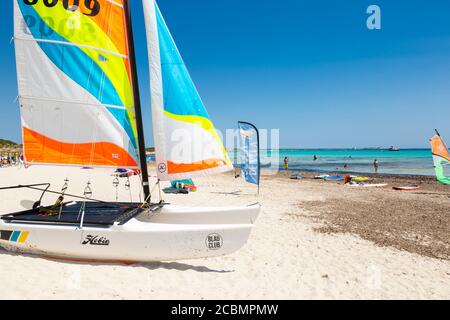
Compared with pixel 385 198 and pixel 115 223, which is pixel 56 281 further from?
pixel 385 198

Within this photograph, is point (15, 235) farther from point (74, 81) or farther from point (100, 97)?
point (74, 81)

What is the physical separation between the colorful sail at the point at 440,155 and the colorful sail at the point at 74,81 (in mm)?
20892

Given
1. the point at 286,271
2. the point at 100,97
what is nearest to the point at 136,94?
the point at 100,97

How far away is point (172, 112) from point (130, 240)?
310cm

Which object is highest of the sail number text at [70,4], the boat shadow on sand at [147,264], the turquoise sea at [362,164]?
the sail number text at [70,4]

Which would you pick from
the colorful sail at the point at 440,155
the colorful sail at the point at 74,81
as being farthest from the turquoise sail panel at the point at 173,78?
the colorful sail at the point at 440,155

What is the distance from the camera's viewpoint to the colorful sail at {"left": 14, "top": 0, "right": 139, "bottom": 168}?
679 centimetres

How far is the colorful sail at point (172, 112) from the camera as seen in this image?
6898mm

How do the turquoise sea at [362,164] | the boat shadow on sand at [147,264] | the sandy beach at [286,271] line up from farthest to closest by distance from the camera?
1. the turquoise sea at [362,164]
2. the boat shadow on sand at [147,264]
3. the sandy beach at [286,271]

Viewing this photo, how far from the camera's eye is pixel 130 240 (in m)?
5.79

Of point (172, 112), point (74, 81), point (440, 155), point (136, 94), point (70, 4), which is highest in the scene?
point (70, 4)

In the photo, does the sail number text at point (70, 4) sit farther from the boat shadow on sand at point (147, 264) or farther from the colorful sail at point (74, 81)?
the boat shadow on sand at point (147, 264)

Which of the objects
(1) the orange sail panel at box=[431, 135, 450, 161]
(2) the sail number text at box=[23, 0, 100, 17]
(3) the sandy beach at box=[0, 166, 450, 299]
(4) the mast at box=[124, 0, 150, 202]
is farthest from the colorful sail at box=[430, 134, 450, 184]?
(2) the sail number text at box=[23, 0, 100, 17]

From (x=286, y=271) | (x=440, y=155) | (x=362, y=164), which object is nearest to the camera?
(x=286, y=271)
